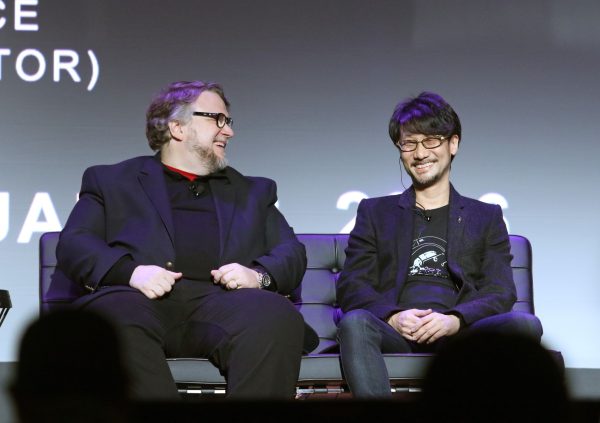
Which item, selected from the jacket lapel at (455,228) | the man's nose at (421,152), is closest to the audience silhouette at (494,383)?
the jacket lapel at (455,228)

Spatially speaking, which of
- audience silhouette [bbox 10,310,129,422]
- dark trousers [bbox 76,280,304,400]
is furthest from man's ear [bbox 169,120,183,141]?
audience silhouette [bbox 10,310,129,422]

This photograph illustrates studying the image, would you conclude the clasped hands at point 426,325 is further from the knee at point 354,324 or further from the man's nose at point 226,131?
the man's nose at point 226,131

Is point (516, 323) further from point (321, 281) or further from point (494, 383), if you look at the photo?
point (494, 383)

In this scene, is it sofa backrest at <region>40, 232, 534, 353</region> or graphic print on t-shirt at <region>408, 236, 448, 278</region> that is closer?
graphic print on t-shirt at <region>408, 236, 448, 278</region>

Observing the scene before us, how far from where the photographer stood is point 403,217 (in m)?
3.21

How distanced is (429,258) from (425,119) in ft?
1.54

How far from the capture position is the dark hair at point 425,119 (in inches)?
126

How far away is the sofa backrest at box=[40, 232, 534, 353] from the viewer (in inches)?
128

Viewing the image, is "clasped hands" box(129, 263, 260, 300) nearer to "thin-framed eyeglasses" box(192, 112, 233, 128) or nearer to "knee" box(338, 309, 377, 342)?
"knee" box(338, 309, 377, 342)

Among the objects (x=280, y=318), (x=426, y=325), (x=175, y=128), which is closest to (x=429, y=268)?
(x=426, y=325)

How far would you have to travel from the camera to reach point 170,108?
340 centimetres

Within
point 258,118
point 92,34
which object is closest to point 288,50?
point 258,118

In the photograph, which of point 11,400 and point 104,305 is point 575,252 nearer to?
point 104,305

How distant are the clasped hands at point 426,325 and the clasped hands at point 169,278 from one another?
467 mm
